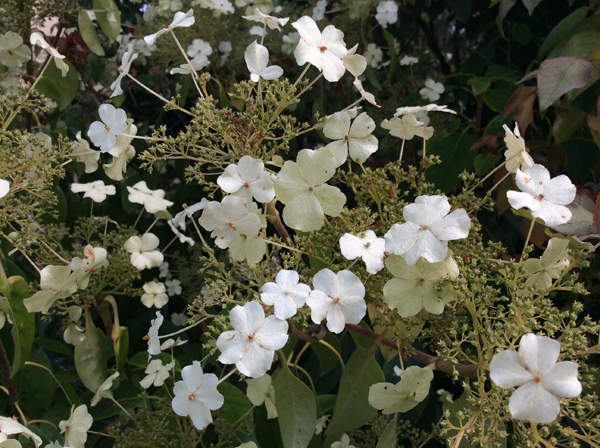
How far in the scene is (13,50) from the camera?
4.33 feet

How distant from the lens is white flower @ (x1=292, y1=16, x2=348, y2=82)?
0.77 meters

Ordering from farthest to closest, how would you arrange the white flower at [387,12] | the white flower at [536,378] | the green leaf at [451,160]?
1. the white flower at [387,12]
2. the green leaf at [451,160]
3. the white flower at [536,378]

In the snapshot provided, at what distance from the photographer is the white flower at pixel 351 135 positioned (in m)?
0.78

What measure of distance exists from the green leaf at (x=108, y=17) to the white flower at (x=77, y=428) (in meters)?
1.00

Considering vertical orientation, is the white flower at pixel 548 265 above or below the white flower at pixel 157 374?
above

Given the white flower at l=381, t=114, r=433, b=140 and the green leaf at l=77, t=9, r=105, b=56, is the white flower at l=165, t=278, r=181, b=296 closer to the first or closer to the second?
the green leaf at l=77, t=9, r=105, b=56

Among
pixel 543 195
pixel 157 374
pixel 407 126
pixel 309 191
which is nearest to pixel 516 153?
pixel 543 195

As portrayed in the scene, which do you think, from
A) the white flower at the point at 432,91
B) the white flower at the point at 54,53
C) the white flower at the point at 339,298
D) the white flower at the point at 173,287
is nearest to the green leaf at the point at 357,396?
the white flower at the point at 339,298

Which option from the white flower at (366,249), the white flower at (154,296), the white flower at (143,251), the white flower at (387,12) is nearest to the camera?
the white flower at (366,249)

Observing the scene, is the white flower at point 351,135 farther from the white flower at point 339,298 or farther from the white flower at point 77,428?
the white flower at point 77,428

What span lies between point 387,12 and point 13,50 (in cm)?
106

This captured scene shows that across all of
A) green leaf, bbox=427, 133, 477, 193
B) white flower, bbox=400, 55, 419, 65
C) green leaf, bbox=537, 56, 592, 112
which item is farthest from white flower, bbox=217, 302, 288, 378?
white flower, bbox=400, 55, 419, 65

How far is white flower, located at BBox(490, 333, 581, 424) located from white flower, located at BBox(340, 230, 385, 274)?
0.18 meters

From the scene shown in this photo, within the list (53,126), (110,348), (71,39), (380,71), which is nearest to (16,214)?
(110,348)
